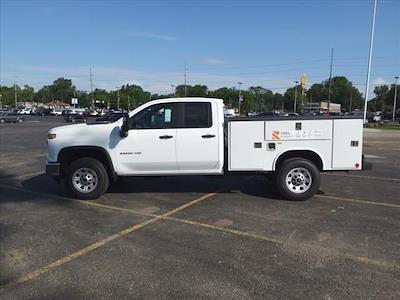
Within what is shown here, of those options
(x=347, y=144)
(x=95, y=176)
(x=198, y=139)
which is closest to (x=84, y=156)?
(x=95, y=176)

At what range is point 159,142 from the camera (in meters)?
7.50

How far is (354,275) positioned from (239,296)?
1353 mm

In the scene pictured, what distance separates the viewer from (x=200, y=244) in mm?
5301

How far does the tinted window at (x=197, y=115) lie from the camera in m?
7.57

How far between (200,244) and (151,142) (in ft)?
9.07

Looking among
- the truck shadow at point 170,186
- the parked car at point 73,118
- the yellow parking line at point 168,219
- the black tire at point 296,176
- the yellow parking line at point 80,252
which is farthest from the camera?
Result: the parked car at point 73,118

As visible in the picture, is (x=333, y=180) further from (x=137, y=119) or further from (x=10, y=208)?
(x=10, y=208)

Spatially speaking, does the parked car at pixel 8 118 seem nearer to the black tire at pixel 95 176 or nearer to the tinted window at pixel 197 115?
the black tire at pixel 95 176

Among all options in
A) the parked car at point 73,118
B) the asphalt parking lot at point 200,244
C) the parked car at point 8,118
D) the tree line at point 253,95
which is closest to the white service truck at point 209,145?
the asphalt parking lot at point 200,244

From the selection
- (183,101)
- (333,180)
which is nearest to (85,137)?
(183,101)

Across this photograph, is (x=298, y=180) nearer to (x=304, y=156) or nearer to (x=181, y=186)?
(x=304, y=156)

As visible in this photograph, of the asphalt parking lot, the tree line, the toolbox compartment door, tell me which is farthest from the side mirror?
the tree line

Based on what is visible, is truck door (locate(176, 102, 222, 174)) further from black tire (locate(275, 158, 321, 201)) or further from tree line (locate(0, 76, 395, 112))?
tree line (locate(0, 76, 395, 112))

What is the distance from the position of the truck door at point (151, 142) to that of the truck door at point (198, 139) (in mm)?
167
